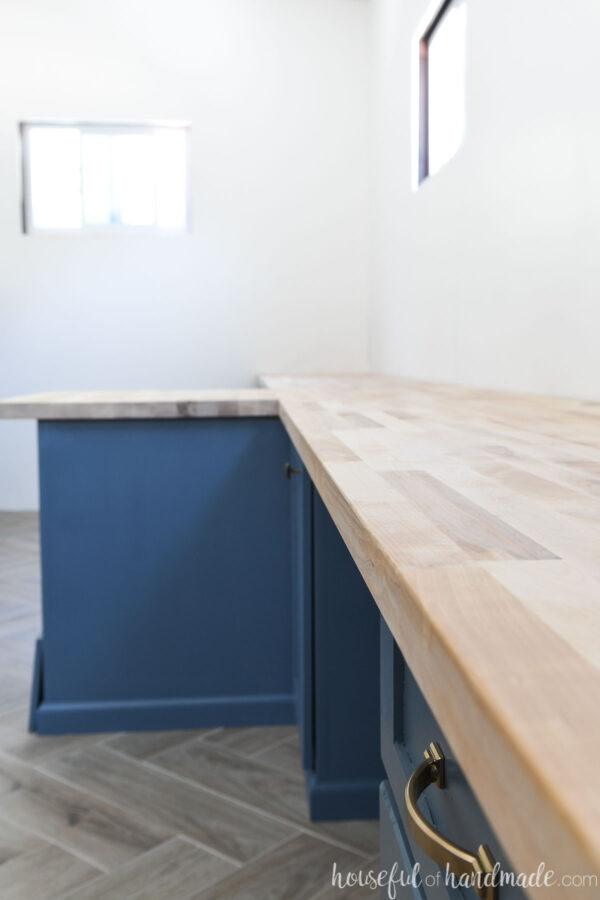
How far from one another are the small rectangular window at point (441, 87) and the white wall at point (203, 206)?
1.58 meters

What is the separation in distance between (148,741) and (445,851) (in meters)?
1.86

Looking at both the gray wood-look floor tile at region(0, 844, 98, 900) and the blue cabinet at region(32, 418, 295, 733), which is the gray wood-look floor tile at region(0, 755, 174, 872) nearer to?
the gray wood-look floor tile at region(0, 844, 98, 900)

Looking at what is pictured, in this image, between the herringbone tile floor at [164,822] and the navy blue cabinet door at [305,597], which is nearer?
the herringbone tile floor at [164,822]

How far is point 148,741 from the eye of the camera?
2.21m

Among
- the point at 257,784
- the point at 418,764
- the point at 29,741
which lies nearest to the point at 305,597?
the point at 257,784

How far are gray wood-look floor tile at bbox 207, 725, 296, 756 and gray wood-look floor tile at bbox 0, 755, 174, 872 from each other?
388 millimetres

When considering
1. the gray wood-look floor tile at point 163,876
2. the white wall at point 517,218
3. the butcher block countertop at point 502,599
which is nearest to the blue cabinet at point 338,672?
the gray wood-look floor tile at point 163,876

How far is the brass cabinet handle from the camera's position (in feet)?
1.57

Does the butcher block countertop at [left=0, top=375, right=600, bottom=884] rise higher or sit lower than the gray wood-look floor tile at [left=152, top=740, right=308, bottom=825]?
higher

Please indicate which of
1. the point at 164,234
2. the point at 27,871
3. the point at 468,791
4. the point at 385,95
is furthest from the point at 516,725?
the point at 164,234

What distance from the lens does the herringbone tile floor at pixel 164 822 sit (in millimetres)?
1591

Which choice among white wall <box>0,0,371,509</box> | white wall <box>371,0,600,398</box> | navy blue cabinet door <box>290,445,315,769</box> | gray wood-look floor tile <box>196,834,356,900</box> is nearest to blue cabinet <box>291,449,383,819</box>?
navy blue cabinet door <box>290,445,315,769</box>

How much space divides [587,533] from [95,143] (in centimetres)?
575

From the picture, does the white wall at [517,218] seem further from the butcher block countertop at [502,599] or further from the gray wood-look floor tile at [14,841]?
the gray wood-look floor tile at [14,841]
